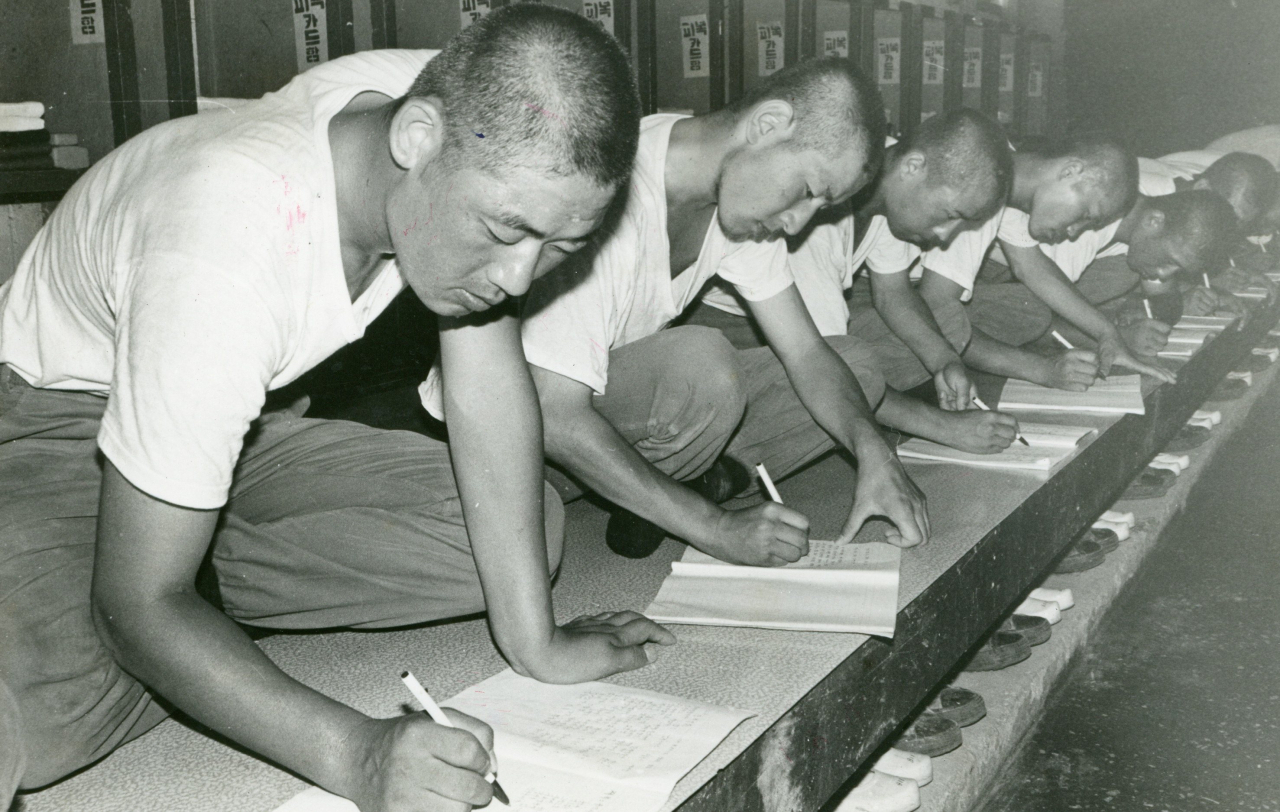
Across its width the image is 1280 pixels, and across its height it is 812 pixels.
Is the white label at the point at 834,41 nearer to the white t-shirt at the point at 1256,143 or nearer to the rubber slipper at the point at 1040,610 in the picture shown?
the white t-shirt at the point at 1256,143

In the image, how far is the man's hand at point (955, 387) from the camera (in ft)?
8.66

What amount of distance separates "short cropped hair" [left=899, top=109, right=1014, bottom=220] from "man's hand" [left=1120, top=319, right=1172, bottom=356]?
4.25 ft

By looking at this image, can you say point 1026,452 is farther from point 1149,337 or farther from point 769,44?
point 769,44

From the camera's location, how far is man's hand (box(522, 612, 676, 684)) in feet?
4.15

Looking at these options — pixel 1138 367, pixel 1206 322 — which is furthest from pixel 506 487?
pixel 1206 322

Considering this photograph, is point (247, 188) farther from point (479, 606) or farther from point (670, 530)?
point (670, 530)

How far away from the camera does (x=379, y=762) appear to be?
92cm

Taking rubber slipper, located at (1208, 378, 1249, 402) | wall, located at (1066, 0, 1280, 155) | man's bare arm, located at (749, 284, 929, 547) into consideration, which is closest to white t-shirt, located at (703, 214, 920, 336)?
man's bare arm, located at (749, 284, 929, 547)

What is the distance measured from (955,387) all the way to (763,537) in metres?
1.20

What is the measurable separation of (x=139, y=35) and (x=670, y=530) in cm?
238

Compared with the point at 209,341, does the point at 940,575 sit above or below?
below

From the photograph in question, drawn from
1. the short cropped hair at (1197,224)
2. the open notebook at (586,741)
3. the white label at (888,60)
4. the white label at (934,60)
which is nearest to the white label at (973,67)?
the white label at (934,60)

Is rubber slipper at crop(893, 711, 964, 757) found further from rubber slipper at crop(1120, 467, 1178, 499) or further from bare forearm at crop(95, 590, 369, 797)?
rubber slipper at crop(1120, 467, 1178, 499)

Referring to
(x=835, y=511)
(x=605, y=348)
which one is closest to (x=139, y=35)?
(x=605, y=348)
